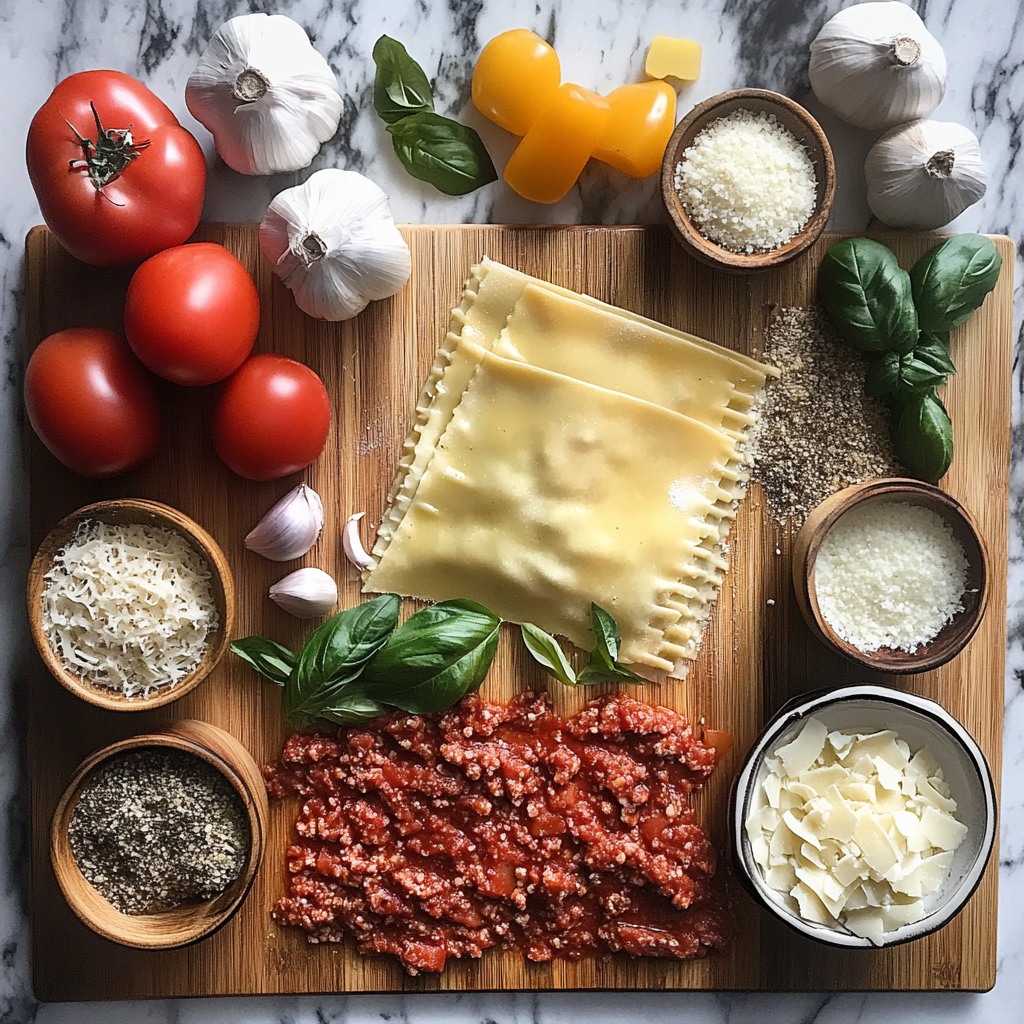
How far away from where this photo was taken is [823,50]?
8.08ft

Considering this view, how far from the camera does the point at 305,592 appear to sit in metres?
2.48

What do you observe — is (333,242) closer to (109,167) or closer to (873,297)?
(109,167)

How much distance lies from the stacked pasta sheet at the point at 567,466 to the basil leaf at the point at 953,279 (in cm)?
42

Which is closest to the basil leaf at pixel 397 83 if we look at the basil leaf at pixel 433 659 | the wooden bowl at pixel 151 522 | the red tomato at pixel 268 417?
the red tomato at pixel 268 417

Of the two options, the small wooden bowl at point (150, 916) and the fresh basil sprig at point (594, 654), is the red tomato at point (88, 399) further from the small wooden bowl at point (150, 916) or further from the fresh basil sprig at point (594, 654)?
the fresh basil sprig at point (594, 654)

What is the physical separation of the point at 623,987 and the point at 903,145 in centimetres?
229

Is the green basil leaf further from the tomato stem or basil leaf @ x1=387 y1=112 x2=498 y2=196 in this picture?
the tomato stem

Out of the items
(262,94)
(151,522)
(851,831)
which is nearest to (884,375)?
(851,831)

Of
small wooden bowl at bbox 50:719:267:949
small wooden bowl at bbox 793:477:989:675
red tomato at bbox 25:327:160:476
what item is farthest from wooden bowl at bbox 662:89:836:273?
small wooden bowl at bbox 50:719:267:949

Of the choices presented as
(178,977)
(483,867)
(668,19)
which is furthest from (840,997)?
(668,19)

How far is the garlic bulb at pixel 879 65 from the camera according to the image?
2.39m

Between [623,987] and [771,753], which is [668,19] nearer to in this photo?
[771,753]

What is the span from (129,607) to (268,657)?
38cm

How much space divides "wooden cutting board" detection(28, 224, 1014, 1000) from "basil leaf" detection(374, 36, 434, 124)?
312mm
